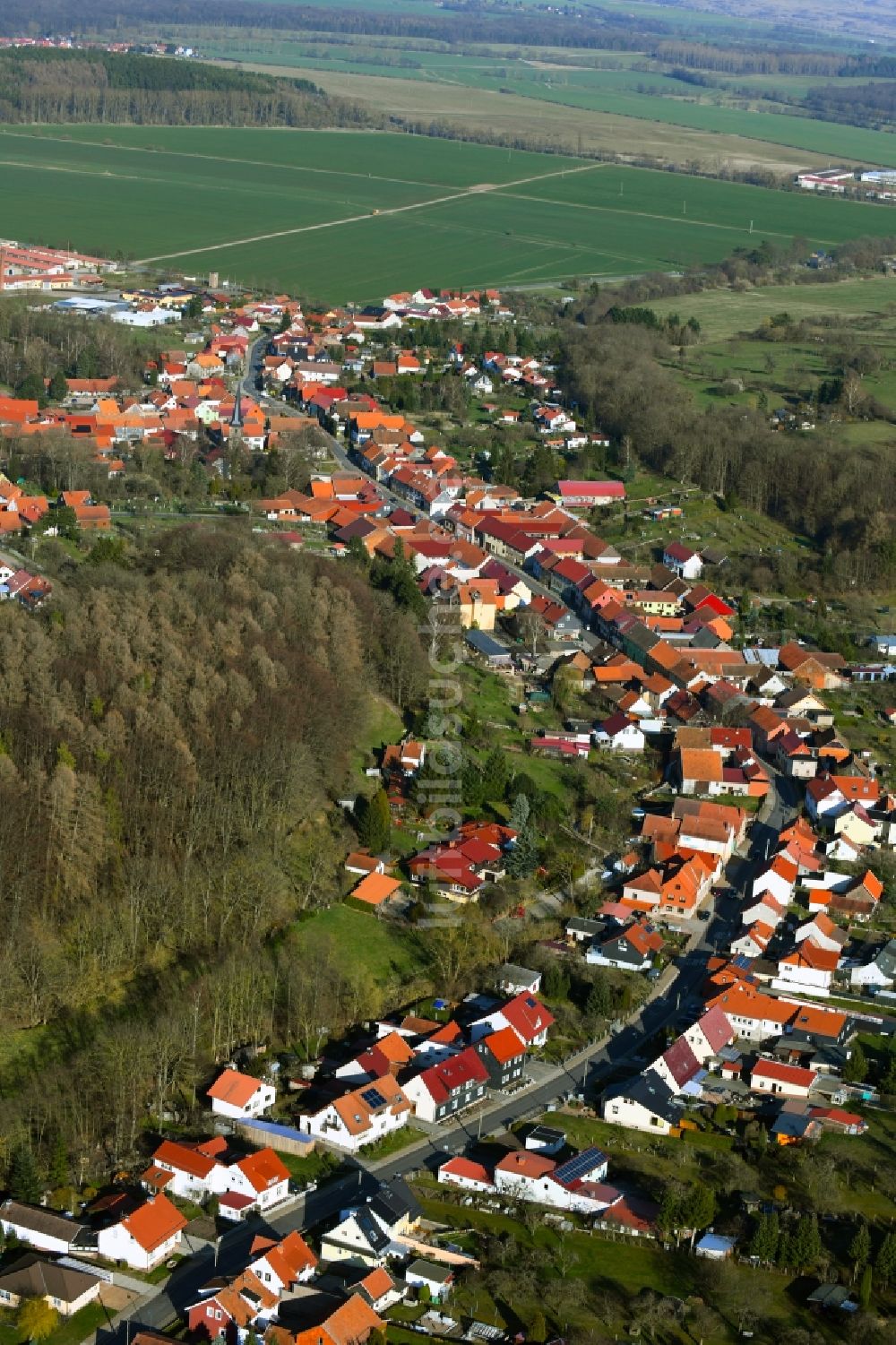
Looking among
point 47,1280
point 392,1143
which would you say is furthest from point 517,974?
point 47,1280

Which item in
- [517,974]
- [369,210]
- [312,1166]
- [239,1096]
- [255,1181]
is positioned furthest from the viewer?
[369,210]

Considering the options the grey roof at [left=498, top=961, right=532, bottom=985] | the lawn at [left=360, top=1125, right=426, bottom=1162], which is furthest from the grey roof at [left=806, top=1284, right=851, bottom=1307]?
the grey roof at [left=498, top=961, right=532, bottom=985]

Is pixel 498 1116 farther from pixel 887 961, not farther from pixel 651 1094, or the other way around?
pixel 887 961

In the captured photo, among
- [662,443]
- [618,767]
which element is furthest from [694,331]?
[618,767]

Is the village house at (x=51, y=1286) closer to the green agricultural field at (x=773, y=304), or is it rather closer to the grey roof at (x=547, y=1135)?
the grey roof at (x=547, y=1135)

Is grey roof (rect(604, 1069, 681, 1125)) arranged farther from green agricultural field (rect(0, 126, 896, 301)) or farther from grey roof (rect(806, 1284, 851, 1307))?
green agricultural field (rect(0, 126, 896, 301))

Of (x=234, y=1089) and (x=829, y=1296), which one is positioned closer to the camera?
(x=829, y=1296)
